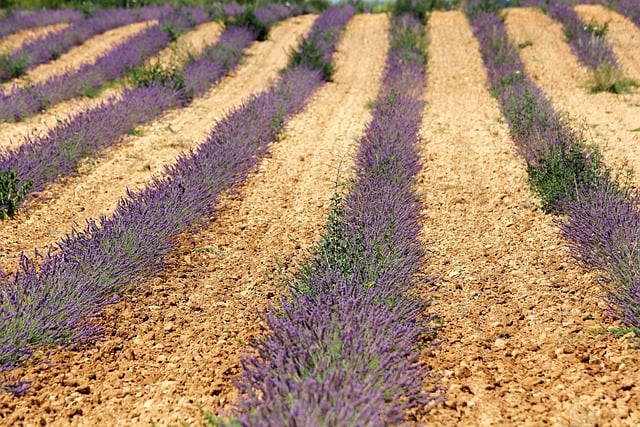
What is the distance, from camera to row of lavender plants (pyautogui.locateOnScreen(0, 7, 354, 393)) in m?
2.82

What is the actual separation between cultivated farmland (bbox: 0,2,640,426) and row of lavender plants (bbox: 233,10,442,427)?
2 centimetres

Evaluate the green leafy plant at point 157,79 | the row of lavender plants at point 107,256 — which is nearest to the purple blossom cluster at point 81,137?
the green leafy plant at point 157,79

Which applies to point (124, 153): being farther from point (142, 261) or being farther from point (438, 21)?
point (438, 21)

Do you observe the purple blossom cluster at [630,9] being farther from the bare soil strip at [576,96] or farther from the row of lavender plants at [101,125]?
the row of lavender plants at [101,125]

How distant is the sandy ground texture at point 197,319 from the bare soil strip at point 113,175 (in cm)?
107

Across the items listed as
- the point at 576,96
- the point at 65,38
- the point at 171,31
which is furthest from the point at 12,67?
the point at 576,96

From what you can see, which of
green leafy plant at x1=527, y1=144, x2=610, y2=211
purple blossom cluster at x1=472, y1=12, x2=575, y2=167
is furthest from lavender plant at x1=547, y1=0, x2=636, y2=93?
green leafy plant at x1=527, y1=144, x2=610, y2=211

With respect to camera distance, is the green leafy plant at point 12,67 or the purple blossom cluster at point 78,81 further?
the green leafy plant at point 12,67

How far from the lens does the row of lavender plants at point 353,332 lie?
6.72 feet

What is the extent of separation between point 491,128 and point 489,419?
5.44 meters

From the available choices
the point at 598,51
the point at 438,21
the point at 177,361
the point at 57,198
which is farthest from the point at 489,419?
the point at 438,21

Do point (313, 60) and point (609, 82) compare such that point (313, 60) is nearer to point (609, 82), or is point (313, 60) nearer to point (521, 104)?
point (521, 104)

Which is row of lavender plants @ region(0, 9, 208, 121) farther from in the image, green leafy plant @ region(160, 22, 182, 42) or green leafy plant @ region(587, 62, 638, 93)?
green leafy plant @ region(587, 62, 638, 93)

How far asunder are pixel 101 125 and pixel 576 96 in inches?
290
